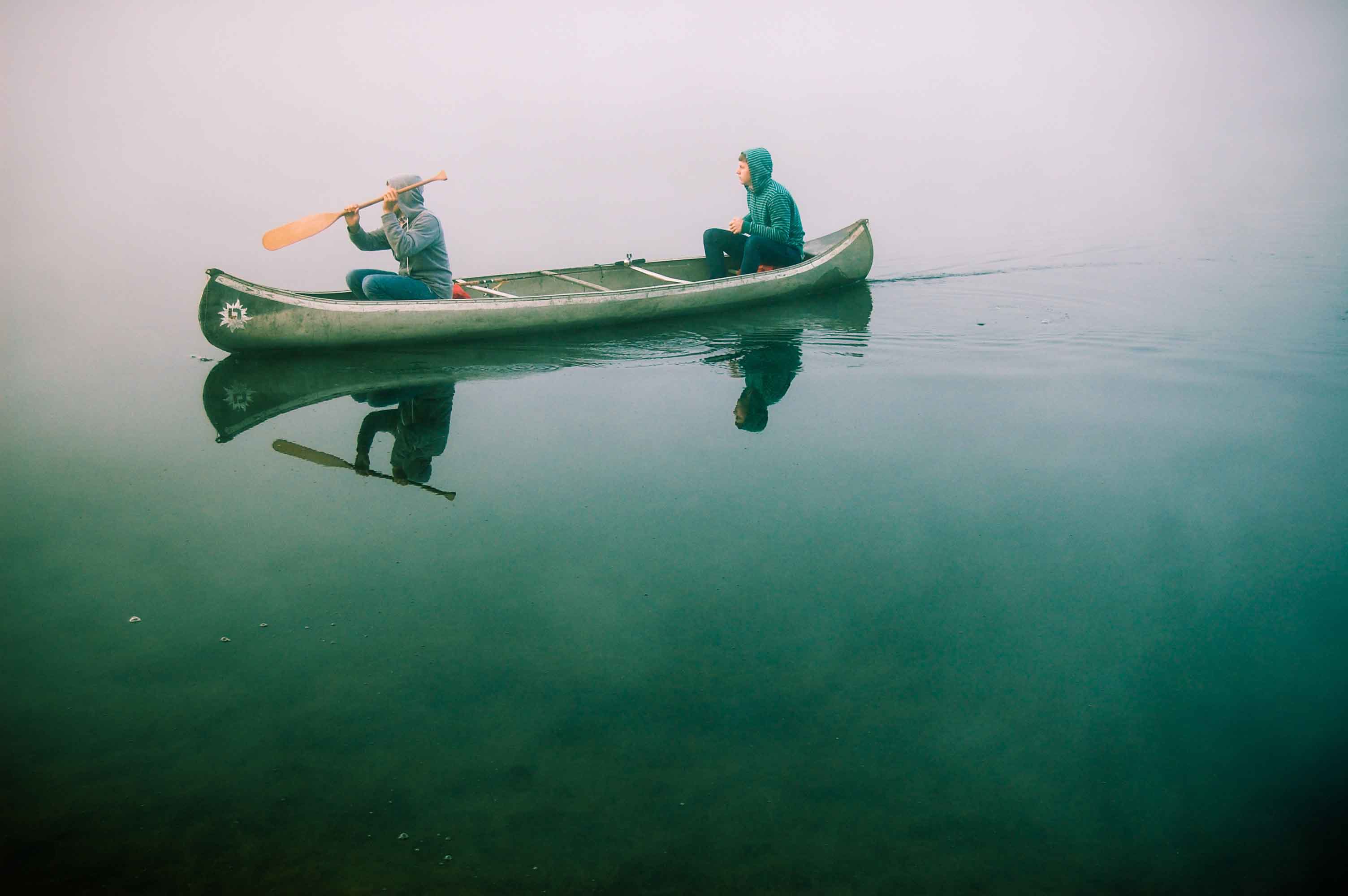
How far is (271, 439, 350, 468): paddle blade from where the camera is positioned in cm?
513

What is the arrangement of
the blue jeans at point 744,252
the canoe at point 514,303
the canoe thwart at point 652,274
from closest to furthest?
the canoe at point 514,303 < the blue jeans at point 744,252 < the canoe thwart at point 652,274

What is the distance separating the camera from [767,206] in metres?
8.57

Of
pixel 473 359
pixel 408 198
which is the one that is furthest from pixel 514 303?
pixel 408 198

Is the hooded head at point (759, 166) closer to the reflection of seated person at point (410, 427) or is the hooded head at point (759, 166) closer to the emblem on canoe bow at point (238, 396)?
the reflection of seated person at point (410, 427)

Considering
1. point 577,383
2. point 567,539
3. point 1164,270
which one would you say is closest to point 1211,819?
point 567,539

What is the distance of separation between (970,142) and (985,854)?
35.4m

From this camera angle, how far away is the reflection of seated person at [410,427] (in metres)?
5.08

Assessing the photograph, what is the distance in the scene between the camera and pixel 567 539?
409cm

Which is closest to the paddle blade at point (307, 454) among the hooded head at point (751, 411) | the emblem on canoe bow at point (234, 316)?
the emblem on canoe bow at point (234, 316)

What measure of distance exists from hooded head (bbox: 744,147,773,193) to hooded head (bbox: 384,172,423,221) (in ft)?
10.1

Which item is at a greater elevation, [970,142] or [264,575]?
[970,142]

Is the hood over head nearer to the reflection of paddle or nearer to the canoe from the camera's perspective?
the canoe

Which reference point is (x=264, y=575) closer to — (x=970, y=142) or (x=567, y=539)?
(x=567, y=539)

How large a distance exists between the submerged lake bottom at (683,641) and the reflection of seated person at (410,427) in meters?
0.04
